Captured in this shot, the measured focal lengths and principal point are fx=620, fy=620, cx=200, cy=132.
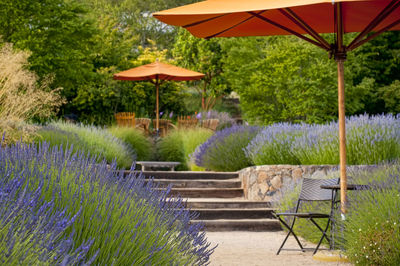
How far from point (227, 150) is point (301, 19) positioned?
18.7 feet

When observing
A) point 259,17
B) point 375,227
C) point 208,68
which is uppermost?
point 208,68

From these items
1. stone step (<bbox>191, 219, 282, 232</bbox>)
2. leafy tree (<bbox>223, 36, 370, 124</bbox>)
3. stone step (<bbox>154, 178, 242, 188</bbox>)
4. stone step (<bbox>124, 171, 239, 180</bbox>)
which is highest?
leafy tree (<bbox>223, 36, 370, 124</bbox>)

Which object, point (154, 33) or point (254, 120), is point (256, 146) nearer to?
point (254, 120)

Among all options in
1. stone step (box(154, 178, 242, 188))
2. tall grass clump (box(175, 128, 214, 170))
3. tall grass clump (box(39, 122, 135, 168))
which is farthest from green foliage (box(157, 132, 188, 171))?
stone step (box(154, 178, 242, 188))

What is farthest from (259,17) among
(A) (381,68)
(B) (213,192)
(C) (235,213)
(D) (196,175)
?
(A) (381,68)

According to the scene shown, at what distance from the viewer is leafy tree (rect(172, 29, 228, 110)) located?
24250mm

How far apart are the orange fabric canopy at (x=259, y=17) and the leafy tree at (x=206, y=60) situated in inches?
649

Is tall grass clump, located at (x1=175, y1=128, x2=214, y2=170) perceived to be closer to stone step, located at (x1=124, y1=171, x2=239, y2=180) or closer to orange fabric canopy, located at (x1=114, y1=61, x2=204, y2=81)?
stone step, located at (x1=124, y1=171, x2=239, y2=180)

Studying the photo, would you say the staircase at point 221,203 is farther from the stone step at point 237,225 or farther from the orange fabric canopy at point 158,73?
the orange fabric canopy at point 158,73

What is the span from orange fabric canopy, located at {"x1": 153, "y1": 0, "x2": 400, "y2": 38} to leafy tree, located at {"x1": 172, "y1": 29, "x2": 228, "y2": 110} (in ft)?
54.0

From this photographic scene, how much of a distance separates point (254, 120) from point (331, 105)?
8.78 ft

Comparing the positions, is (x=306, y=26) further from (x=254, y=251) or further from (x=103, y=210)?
(x=103, y=210)

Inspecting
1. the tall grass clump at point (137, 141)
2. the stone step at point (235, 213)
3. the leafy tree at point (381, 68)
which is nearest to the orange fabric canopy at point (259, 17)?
the stone step at point (235, 213)

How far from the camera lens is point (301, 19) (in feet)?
20.9
